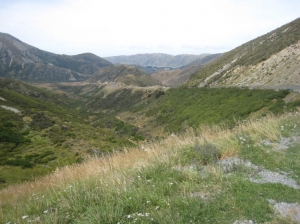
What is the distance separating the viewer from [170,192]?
5.82m

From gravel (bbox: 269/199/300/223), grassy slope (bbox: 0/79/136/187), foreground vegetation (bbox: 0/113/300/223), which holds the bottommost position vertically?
grassy slope (bbox: 0/79/136/187)

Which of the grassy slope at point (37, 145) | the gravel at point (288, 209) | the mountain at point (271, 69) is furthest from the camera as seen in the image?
the mountain at point (271, 69)

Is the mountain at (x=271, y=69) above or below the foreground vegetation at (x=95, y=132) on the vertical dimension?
above

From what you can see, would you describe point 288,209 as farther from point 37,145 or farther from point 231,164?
point 37,145

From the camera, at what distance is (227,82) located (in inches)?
3150

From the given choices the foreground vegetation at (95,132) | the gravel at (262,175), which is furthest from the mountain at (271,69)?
the gravel at (262,175)

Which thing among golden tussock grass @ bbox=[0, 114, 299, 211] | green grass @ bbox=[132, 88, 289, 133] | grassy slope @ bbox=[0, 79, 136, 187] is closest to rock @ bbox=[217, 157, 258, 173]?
golden tussock grass @ bbox=[0, 114, 299, 211]

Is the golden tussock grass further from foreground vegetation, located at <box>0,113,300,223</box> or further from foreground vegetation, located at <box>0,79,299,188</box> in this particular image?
foreground vegetation, located at <box>0,79,299,188</box>

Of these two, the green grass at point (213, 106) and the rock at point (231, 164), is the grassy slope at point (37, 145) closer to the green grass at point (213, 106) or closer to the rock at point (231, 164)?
the green grass at point (213, 106)

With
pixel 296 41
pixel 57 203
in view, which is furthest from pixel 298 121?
pixel 296 41

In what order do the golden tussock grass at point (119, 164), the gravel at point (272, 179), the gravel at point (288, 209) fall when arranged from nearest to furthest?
the gravel at point (288, 209) → the gravel at point (272, 179) → the golden tussock grass at point (119, 164)

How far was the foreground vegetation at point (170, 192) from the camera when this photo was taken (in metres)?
4.86

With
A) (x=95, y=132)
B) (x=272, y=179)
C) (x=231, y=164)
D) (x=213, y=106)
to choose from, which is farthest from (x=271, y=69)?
(x=272, y=179)

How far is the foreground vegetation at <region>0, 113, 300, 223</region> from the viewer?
4863mm
